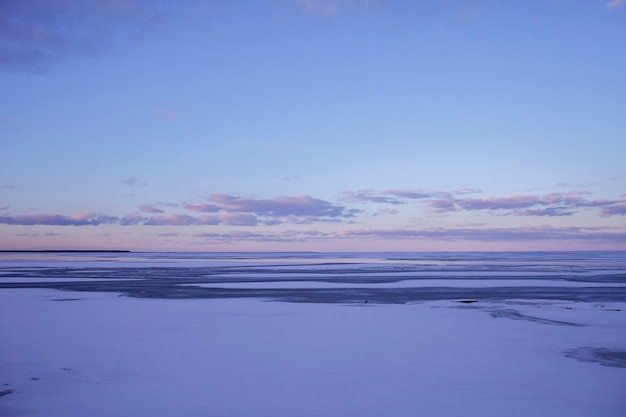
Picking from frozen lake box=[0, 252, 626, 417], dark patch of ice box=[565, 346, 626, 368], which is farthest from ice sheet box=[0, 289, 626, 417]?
dark patch of ice box=[565, 346, 626, 368]

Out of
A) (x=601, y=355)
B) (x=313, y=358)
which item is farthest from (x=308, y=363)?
(x=601, y=355)

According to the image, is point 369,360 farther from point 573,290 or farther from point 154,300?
point 573,290

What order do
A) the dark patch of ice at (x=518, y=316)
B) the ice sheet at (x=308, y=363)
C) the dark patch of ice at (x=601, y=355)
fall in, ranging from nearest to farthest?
the ice sheet at (x=308, y=363), the dark patch of ice at (x=601, y=355), the dark patch of ice at (x=518, y=316)

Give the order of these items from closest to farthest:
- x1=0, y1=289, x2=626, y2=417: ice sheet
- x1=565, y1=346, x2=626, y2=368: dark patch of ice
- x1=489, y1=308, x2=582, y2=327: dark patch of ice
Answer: x1=0, y1=289, x2=626, y2=417: ice sheet, x1=565, y1=346, x2=626, y2=368: dark patch of ice, x1=489, y1=308, x2=582, y2=327: dark patch of ice

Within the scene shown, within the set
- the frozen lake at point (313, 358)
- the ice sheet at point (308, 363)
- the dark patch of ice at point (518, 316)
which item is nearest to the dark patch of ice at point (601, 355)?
the frozen lake at point (313, 358)

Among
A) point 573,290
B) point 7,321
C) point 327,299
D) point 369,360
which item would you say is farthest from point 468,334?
point 573,290

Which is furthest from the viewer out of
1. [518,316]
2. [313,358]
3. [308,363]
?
[518,316]

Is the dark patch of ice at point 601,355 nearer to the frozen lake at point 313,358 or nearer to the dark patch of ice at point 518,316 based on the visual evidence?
the frozen lake at point 313,358

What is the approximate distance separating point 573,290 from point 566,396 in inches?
572

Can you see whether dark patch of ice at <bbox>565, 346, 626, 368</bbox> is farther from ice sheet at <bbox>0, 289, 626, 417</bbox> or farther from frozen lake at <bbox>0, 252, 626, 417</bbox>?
ice sheet at <bbox>0, 289, 626, 417</bbox>

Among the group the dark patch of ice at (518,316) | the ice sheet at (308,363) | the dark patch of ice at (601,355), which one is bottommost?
the ice sheet at (308,363)

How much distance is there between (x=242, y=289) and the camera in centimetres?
2109

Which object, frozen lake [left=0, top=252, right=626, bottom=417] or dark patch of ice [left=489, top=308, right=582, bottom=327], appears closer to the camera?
frozen lake [left=0, top=252, right=626, bottom=417]

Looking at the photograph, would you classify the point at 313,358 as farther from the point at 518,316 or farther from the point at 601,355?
the point at 518,316
